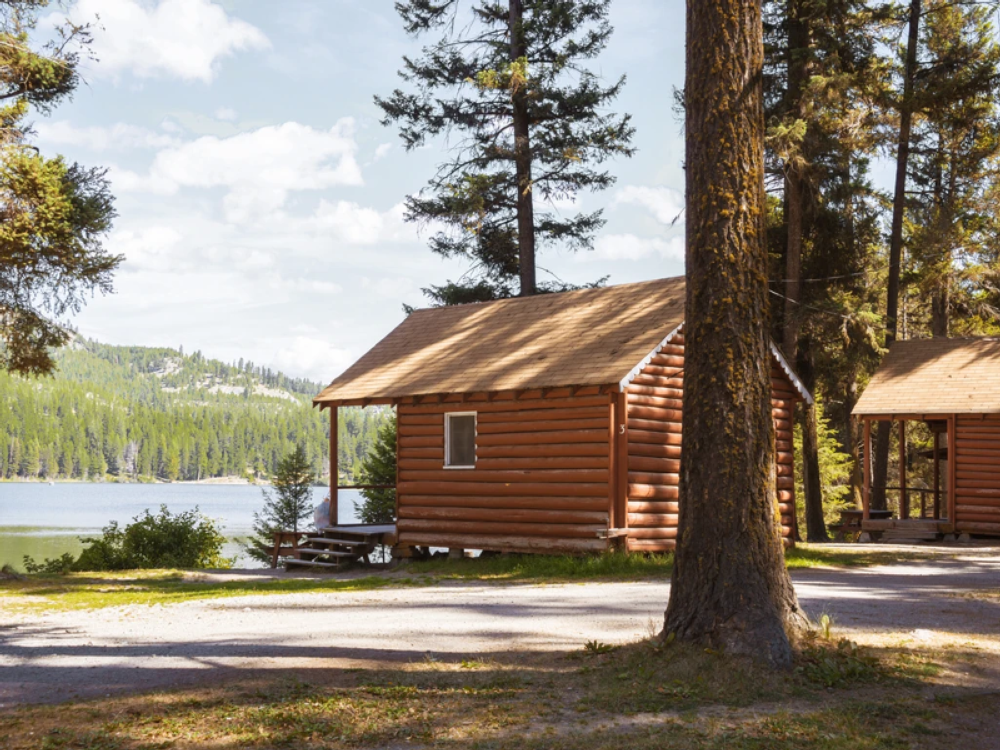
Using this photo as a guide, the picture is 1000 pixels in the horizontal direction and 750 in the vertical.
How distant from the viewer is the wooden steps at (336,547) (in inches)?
858

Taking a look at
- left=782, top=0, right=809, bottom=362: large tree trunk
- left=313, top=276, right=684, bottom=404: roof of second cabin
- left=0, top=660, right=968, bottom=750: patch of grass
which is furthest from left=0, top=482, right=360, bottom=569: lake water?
left=0, top=660, right=968, bottom=750: patch of grass

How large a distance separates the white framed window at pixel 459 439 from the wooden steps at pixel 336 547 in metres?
2.49

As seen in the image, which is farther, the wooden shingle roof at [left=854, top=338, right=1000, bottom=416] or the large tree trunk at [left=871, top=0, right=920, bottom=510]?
the large tree trunk at [left=871, top=0, right=920, bottom=510]

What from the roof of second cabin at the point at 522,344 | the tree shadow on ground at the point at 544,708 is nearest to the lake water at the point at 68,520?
the roof of second cabin at the point at 522,344

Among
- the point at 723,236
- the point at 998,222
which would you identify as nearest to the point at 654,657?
the point at 723,236

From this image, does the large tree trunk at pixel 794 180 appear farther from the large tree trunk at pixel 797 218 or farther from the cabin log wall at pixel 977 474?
the cabin log wall at pixel 977 474

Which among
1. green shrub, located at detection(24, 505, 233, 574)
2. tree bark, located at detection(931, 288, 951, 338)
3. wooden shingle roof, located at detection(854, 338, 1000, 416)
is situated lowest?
green shrub, located at detection(24, 505, 233, 574)

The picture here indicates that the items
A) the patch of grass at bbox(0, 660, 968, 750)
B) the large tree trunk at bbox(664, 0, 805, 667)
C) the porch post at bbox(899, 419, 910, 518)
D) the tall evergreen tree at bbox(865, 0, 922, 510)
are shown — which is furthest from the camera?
the tall evergreen tree at bbox(865, 0, 922, 510)

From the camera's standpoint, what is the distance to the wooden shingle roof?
25.1m

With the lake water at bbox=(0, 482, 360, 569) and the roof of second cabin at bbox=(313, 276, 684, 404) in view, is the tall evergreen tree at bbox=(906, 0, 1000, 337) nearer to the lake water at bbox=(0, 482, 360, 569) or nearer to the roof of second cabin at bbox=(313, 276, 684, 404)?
the roof of second cabin at bbox=(313, 276, 684, 404)

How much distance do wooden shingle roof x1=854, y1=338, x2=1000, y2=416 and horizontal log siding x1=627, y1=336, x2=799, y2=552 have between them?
884 centimetres

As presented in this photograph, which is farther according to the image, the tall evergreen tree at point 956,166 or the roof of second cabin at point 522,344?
the tall evergreen tree at point 956,166

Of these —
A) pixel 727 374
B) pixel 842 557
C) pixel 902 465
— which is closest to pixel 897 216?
pixel 902 465

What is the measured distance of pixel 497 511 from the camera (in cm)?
1983
